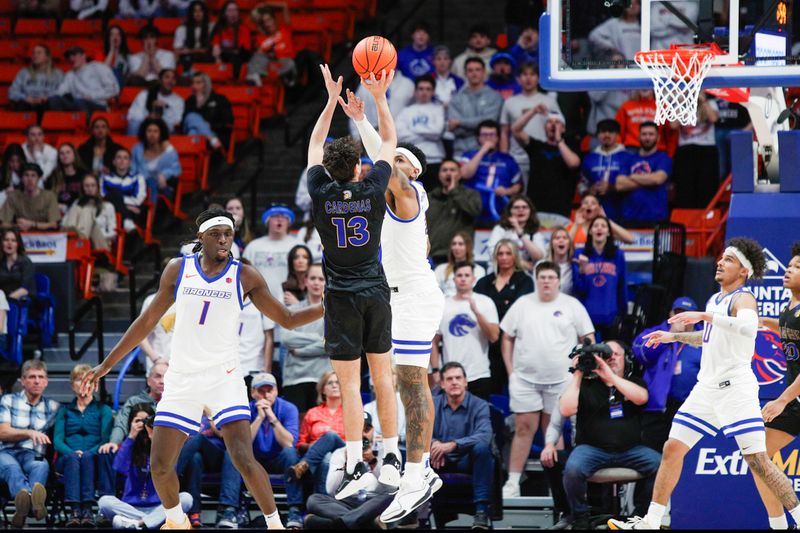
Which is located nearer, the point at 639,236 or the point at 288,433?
the point at 288,433

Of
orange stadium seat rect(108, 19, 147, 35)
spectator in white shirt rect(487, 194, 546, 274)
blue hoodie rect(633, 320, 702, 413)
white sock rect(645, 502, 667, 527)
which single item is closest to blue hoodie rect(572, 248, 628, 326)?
spectator in white shirt rect(487, 194, 546, 274)

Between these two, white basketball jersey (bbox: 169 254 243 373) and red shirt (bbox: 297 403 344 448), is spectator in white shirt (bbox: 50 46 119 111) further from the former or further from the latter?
white basketball jersey (bbox: 169 254 243 373)

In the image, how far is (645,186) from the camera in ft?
49.0

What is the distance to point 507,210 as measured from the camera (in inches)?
556

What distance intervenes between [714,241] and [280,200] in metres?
6.08

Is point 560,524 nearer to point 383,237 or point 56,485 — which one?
point 383,237

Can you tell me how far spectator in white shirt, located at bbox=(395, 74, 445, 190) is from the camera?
15.8 m

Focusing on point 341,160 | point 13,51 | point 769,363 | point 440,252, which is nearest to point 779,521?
point 769,363

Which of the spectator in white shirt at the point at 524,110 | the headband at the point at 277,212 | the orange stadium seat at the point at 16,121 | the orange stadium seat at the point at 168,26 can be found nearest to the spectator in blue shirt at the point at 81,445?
the headband at the point at 277,212

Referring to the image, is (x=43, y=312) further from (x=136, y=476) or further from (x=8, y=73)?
(x=8, y=73)

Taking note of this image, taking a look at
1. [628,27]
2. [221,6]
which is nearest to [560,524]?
[628,27]

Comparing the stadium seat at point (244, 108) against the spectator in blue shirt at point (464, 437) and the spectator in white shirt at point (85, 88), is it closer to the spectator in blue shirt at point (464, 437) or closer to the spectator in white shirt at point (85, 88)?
the spectator in white shirt at point (85, 88)

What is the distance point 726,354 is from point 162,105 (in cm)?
977

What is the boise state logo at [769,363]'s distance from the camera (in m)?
11.9
